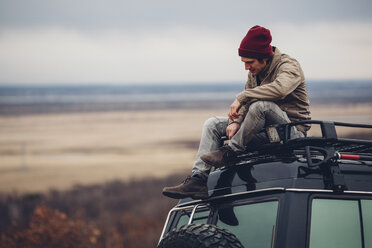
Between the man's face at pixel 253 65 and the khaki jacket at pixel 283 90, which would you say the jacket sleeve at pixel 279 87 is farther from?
the man's face at pixel 253 65

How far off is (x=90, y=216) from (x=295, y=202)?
71.5ft

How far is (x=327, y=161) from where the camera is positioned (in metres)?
4.20

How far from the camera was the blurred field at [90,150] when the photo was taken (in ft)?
112

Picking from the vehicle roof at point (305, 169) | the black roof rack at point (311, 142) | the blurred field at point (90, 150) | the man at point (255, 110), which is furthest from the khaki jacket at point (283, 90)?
the blurred field at point (90, 150)

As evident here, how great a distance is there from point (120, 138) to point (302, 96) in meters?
49.4

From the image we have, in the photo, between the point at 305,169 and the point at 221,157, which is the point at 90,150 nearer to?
the point at 221,157

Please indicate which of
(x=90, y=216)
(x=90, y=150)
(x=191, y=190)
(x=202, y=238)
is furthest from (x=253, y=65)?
(x=90, y=150)

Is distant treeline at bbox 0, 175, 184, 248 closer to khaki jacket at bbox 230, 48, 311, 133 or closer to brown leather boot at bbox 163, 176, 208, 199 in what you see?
brown leather boot at bbox 163, 176, 208, 199

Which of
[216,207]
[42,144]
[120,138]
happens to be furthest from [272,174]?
[120,138]

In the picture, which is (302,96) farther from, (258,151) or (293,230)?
(293,230)

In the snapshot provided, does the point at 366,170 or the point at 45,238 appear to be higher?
the point at 366,170

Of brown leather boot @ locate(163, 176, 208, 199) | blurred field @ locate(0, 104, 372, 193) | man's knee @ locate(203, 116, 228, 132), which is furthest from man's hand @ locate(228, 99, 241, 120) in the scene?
blurred field @ locate(0, 104, 372, 193)

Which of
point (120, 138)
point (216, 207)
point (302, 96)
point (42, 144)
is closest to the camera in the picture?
point (216, 207)

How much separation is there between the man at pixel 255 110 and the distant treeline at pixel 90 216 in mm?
12740
